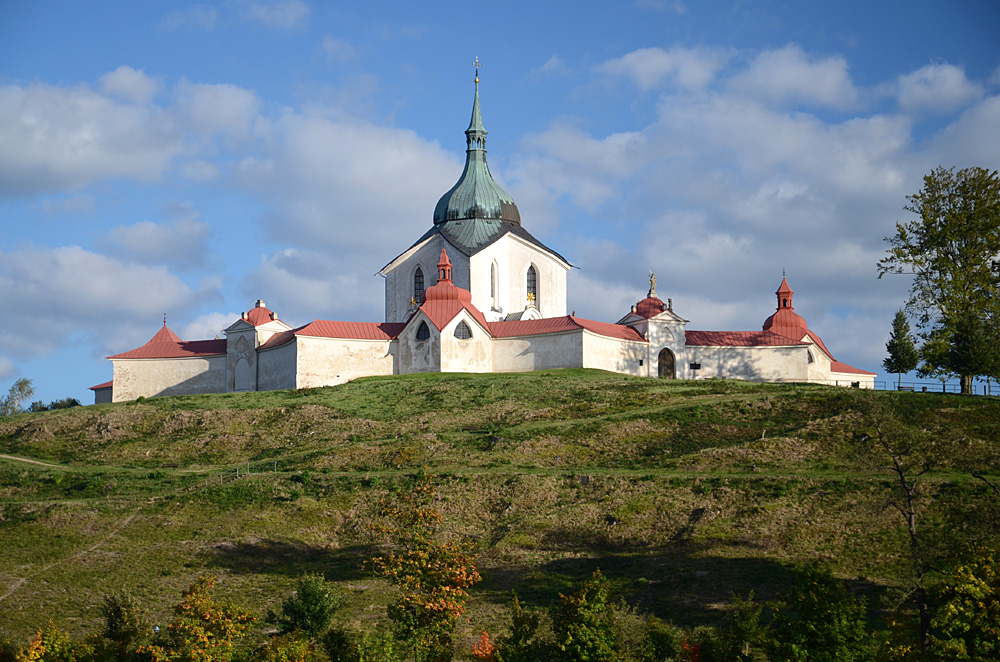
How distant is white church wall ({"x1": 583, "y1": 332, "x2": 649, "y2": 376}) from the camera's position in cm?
6341

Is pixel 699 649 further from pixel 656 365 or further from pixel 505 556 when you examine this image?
pixel 656 365

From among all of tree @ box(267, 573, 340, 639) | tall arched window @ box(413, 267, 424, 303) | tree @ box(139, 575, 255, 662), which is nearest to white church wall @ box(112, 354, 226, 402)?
tall arched window @ box(413, 267, 424, 303)

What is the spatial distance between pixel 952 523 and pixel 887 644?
13382 mm

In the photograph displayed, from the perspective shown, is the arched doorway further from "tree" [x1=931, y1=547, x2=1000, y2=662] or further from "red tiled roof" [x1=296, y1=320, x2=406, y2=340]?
"tree" [x1=931, y1=547, x2=1000, y2=662]

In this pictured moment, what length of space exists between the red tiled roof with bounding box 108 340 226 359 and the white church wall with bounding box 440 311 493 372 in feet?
48.9

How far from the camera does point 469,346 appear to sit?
65.0m

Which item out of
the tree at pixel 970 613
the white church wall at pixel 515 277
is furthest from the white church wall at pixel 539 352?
the tree at pixel 970 613

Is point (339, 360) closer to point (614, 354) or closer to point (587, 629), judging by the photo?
point (614, 354)

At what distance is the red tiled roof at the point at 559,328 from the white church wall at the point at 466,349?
3.86ft

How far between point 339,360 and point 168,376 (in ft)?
39.7

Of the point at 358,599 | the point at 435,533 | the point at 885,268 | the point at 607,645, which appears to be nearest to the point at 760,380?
the point at 885,268

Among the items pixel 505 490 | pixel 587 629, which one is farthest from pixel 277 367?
pixel 587 629

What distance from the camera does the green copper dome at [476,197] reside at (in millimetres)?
74188

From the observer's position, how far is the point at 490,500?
41.1 metres
